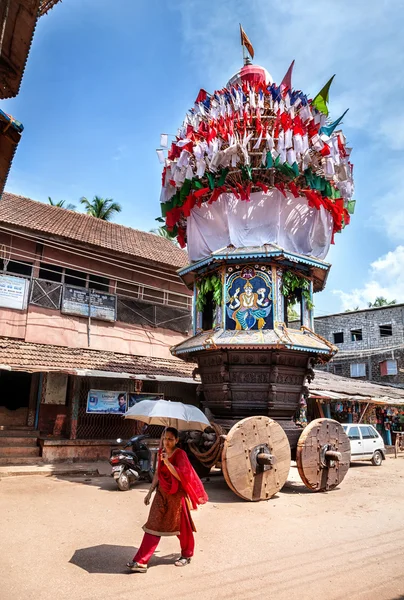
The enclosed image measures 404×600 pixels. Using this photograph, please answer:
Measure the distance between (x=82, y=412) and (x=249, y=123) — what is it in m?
10.0

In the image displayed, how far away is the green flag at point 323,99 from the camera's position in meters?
11.0

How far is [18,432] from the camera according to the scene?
13.4 meters

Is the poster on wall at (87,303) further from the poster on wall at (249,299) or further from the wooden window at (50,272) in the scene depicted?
the poster on wall at (249,299)

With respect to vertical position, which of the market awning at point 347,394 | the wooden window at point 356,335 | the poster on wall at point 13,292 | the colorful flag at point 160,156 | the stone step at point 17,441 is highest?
the colorful flag at point 160,156

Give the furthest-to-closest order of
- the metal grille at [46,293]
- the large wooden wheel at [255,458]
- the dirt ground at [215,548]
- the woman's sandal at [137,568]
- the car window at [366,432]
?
the car window at [366,432]
the metal grille at [46,293]
the large wooden wheel at [255,458]
the woman's sandal at [137,568]
the dirt ground at [215,548]

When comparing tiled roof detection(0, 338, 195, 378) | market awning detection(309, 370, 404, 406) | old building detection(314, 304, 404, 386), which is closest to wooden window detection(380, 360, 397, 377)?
old building detection(314, 304, 404, 386)

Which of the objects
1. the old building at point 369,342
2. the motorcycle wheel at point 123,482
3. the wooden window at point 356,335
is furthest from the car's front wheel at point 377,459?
the wooden window at point 356,335

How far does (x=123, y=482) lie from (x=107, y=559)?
446cm

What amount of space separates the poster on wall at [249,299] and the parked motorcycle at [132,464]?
11.9 feet

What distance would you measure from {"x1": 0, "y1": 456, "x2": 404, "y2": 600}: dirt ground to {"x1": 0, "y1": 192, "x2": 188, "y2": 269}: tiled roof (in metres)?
8.75

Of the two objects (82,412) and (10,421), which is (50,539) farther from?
(10,421)

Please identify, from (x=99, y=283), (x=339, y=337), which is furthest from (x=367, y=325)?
(x=99, y=283)

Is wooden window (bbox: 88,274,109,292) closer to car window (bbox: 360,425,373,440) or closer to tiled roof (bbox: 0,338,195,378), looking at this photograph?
tiled roof (bbox: 0,338,195,378)

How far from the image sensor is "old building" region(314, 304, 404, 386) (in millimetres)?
28047
